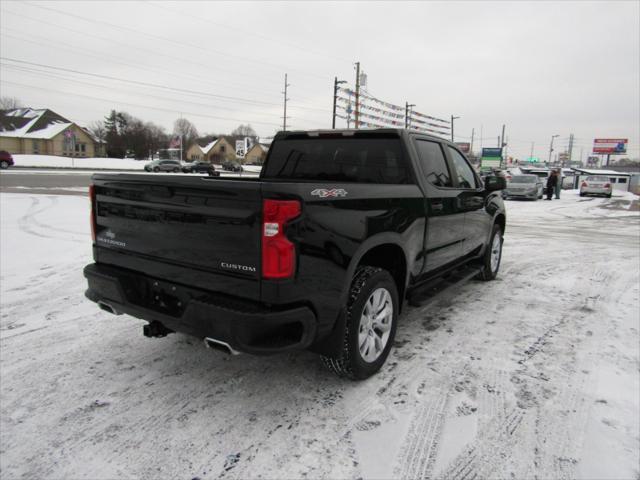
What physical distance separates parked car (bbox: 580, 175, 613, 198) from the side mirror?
27685 millimetres

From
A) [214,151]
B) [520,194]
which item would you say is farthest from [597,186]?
[214,151]

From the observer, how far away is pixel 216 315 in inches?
95.3

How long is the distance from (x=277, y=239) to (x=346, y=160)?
6.06 ft

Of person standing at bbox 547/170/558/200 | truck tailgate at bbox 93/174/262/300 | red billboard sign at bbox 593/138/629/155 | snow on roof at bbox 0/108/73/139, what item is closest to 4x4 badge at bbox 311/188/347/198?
truck tailgate at bbox 93/174/262/300

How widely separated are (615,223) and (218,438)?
1591cm

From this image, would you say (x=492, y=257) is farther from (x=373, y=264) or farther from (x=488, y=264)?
(x=373, y=264)

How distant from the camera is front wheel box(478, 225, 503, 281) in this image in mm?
5828

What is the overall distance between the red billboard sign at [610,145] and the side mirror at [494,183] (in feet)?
399

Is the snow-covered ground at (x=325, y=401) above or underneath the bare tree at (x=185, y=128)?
underneath

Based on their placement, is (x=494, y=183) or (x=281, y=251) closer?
(x=281, y=251)

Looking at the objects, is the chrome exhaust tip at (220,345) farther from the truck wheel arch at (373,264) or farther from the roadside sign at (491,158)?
the roadside sign at (491,158)

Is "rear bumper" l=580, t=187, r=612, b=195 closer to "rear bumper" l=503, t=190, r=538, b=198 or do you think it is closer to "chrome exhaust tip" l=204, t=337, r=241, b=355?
"rear bumper" l=503, t=190, r=538, b=198

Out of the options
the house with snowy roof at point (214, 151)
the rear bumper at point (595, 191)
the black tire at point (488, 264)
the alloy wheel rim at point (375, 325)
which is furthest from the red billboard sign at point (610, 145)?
the alloy wheel rim at point (375, 325)

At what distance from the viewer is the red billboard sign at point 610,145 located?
4122 inches
